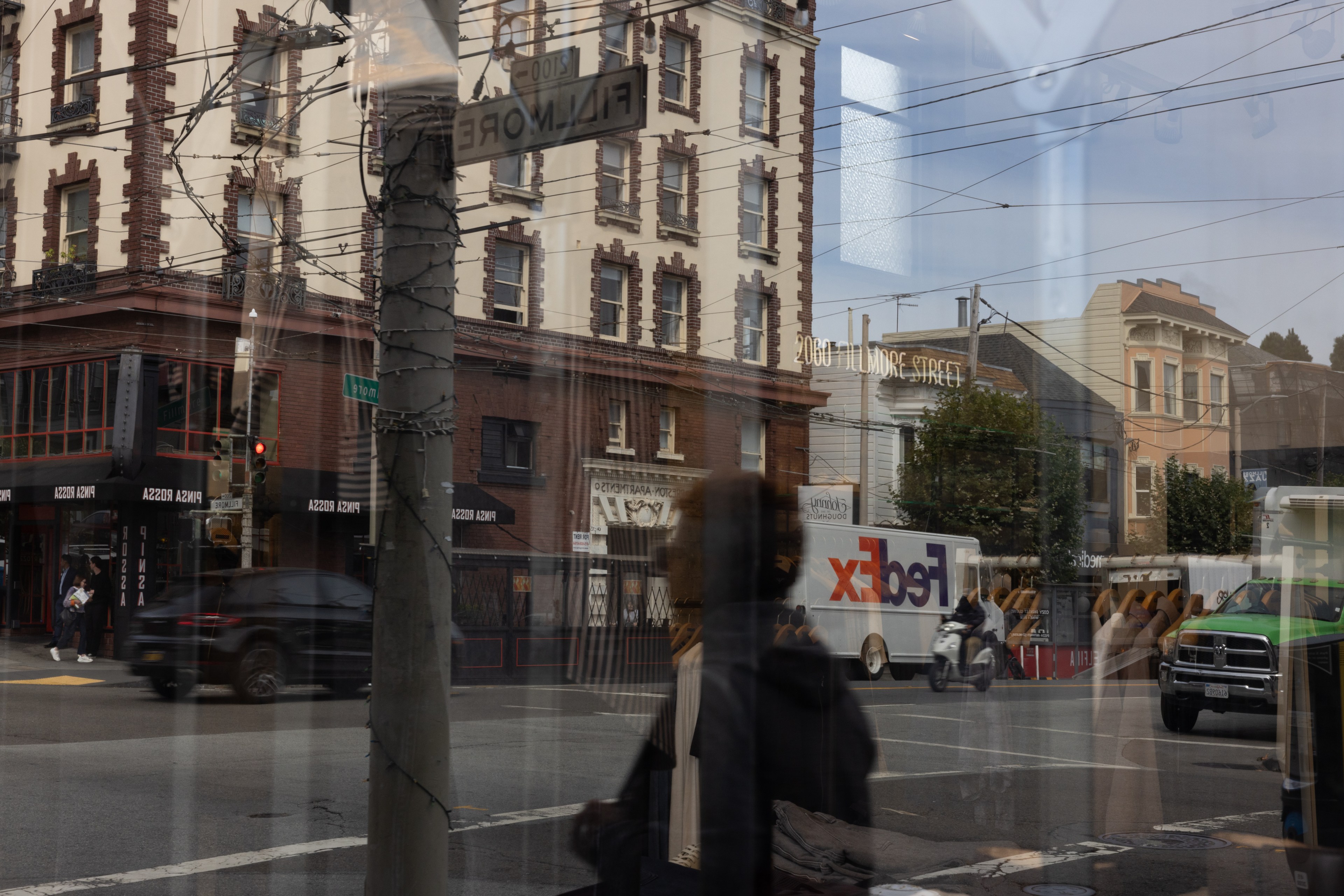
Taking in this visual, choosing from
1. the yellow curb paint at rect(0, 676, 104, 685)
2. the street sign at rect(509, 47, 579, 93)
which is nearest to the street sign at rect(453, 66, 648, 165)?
the street sign at rect(509, 47, 579, 93)

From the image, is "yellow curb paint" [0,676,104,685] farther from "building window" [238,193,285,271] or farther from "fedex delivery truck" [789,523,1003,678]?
"fedex delivery truck" [789,523,1003,678]

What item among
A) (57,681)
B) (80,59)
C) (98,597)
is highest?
(80,59)

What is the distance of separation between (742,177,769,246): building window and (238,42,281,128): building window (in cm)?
164

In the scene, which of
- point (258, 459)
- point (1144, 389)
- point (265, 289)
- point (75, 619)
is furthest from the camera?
point (75, 619)

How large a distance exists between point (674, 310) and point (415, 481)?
564mm

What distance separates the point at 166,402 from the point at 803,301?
8.33m

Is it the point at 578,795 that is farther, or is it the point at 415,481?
the point at 578,795

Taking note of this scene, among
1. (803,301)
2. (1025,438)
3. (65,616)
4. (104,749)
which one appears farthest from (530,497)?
(65,616)

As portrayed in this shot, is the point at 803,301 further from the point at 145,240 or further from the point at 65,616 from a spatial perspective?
the point at 65,616

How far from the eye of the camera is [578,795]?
6.09 meters

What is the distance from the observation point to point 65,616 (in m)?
9.50

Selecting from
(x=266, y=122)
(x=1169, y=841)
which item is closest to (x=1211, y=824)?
(x=1169, y=841)

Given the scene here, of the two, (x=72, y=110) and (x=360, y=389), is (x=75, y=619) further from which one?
(x=360, y=389)

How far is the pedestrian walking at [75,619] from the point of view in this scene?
30.0ft
